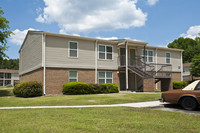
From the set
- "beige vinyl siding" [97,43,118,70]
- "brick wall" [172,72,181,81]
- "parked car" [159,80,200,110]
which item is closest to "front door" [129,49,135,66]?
"beige vinyl siding" [97,43,118,70]

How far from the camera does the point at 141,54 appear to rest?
24344 mm

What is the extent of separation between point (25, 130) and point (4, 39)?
21671 millimetres

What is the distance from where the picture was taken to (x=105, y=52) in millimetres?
21562

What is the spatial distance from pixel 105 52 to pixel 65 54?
468cm

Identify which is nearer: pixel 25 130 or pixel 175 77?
pixel 25 130

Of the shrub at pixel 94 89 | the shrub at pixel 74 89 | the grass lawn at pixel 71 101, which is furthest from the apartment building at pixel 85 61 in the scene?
the grass lawn at pixel 71 101

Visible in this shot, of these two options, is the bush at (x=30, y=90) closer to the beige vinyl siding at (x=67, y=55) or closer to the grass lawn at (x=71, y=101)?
the beige vinyl siding at (x=67, y=55)

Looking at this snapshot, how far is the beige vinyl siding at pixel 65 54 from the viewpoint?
18.3 metres

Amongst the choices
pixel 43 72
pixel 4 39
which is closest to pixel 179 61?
pixel 43 72

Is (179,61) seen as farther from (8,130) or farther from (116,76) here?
(8,130)

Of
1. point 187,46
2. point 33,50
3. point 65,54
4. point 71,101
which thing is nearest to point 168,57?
point 65,54

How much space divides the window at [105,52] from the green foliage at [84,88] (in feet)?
12.3

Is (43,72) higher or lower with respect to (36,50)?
lower

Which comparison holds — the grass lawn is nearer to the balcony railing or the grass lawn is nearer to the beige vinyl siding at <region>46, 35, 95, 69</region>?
the beige vinyl siding at <region>46, 35, 95, 69</region>
